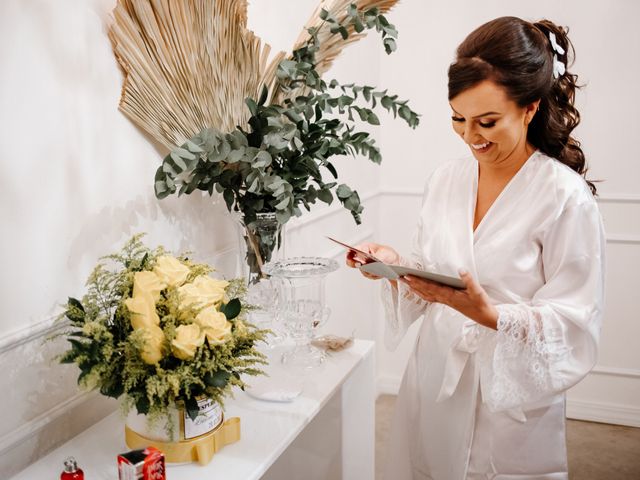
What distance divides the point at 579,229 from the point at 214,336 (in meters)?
0.87

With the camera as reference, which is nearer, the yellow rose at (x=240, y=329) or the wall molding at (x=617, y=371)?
the yellow rose at (x=240, y=329)

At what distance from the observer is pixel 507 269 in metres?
1.55

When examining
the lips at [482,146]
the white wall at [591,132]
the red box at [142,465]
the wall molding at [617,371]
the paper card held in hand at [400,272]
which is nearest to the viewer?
the red box at [142,465]

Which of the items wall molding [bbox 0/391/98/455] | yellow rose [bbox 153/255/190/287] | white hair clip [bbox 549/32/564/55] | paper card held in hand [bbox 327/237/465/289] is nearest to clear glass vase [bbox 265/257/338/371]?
paper card held in hand [bbox 327/237/465/289]

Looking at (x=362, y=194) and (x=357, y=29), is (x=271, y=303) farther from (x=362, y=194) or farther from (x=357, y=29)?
(x=362, y=194)

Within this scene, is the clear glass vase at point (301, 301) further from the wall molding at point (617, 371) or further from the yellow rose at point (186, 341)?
the wall molding at point (617, 371)

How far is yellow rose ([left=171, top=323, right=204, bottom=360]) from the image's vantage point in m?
1.07

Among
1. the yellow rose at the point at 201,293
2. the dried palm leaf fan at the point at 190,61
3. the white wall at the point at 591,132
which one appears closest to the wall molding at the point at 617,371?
the white wall at the point at 591,132

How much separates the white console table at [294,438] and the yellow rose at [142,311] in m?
0.28

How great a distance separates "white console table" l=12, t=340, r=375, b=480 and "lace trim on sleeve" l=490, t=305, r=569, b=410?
1.19 ft

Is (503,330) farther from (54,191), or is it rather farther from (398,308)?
(54,191)

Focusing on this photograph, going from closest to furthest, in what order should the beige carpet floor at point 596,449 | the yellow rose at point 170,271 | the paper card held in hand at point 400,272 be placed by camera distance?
1. the yellow rose at point 170,271
2. the paper card held in hand at point 400,272
3. the beige carpet floor at point 596,449

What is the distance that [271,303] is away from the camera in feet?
5.25

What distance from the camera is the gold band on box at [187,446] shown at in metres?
1.15
